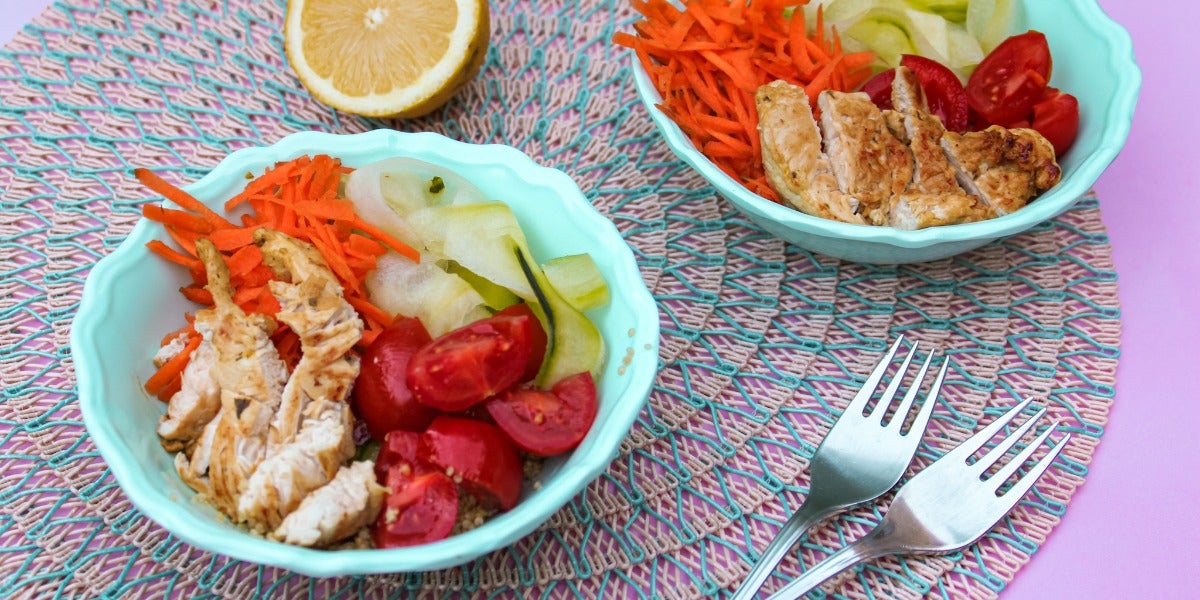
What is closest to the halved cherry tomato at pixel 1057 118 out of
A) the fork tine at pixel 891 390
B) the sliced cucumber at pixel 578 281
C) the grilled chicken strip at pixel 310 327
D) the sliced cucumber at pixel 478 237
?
the fork tine at pixel 891 390

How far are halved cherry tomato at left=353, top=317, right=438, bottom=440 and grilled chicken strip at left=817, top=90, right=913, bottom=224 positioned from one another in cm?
99

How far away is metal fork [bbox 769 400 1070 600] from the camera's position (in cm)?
165

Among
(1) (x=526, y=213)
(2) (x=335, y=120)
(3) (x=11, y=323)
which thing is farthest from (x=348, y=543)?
(2) (x=335, y=120)

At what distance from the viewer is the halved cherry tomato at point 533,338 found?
161 cm

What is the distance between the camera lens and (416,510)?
1395 mm

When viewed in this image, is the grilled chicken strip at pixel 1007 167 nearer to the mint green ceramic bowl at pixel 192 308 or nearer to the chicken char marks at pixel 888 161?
the chicken char marks at pixel 888 161

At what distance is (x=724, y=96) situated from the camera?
212 cm

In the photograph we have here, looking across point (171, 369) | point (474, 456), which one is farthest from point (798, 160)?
point (171, 369)

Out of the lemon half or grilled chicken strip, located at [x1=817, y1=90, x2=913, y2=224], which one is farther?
the lemon half

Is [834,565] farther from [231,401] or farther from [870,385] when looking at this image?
[231,401]

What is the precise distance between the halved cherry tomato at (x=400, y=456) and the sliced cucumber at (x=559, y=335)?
11.3 inches

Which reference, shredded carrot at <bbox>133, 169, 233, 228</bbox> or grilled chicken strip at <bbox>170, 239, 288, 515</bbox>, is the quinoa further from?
shredded carrot at <bbox>133, 169, 233, 228</bbox>

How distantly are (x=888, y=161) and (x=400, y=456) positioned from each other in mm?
1247

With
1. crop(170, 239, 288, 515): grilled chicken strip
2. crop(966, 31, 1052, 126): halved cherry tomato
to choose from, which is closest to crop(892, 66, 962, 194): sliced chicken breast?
crop(966, 31, 1052, 126): halved cherry tomato
